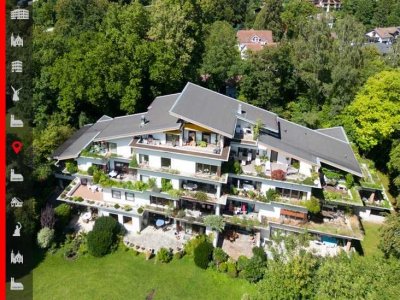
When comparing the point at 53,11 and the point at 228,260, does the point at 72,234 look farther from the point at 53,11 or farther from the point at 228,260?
the point at 53,11

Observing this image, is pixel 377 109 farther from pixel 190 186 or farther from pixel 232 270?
pixel 232 270

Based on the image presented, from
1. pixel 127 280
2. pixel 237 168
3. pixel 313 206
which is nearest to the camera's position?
pixel 127 280

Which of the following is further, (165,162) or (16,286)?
(165,162)

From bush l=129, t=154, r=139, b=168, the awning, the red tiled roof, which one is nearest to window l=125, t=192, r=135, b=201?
bush l=129, t=154, r=139, b=168

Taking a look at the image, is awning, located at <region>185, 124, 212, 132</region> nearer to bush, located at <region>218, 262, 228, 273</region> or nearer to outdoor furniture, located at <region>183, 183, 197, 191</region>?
outdoor furniture, located at <region>183, 183, 197, 191</region>

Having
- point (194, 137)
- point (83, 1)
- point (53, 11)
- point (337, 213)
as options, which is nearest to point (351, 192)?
point (337, 213)

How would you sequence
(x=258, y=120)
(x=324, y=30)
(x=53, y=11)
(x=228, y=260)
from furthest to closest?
(x=53, y=11) < (x=324, y=30) < (x=258, y=120) < (x=228, y=260)

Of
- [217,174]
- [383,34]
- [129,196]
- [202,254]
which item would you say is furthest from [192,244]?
[383,34]

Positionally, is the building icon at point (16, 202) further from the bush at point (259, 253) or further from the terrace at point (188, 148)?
the bush at point (259, 253)
